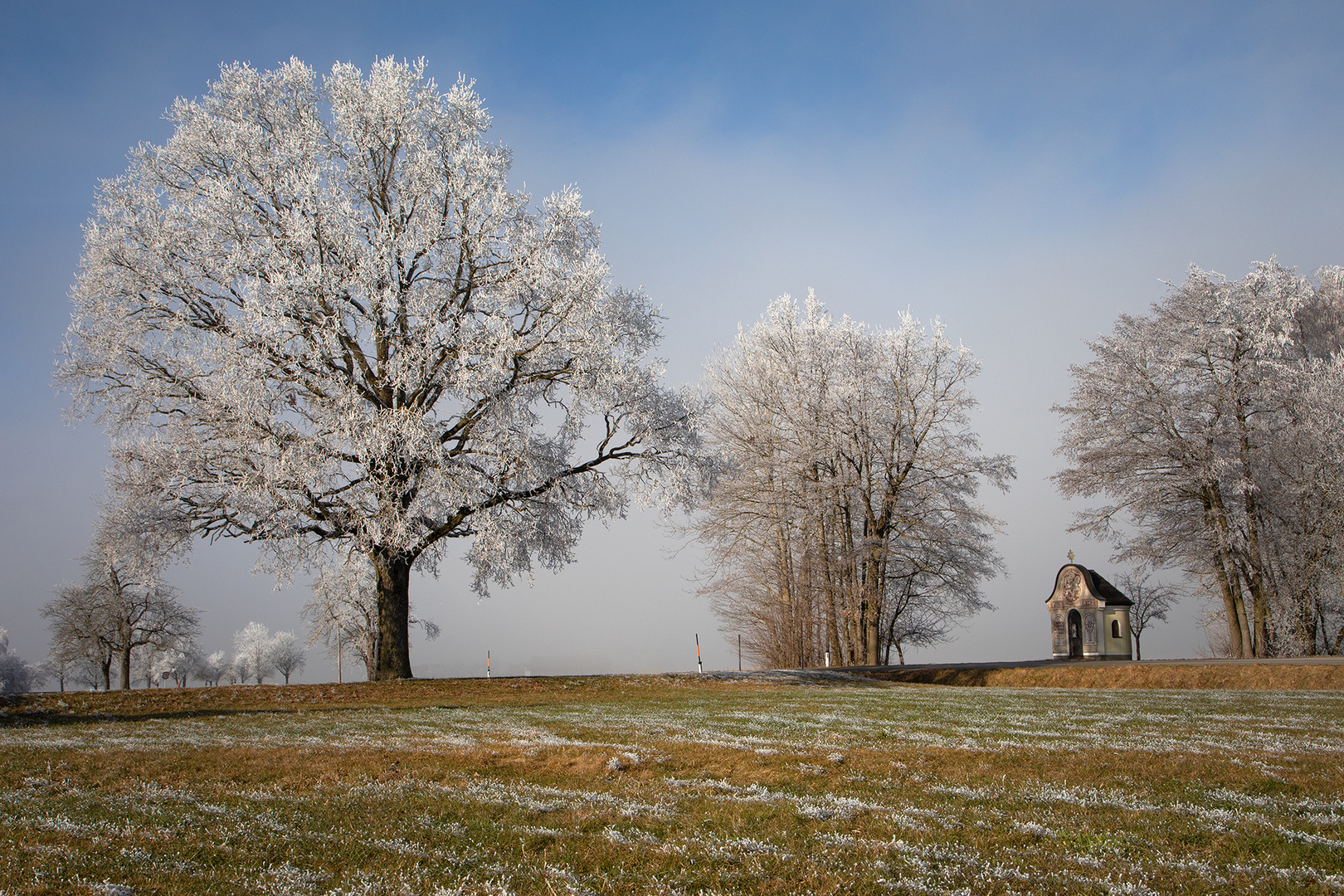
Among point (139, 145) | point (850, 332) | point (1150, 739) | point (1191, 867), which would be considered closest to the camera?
point (1191, 867)

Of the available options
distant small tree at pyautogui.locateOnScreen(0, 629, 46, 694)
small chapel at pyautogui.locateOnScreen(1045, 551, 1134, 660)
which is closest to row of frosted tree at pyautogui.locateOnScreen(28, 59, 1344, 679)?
small chapel at pyautogui.locateOnScreen(1045, 551, 1134, 660)

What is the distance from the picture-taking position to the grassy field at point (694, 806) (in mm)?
4617

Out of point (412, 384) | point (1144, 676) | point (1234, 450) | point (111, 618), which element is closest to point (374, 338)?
point (412, 384)

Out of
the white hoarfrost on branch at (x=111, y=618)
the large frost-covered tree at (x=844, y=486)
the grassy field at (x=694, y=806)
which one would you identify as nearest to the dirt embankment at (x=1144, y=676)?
the large frost-covered tree at (x=844, y=486)

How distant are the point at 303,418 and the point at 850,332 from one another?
74.6 feet

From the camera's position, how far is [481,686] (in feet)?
70.3

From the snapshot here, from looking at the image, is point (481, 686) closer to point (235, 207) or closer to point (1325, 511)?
point (235, 207)

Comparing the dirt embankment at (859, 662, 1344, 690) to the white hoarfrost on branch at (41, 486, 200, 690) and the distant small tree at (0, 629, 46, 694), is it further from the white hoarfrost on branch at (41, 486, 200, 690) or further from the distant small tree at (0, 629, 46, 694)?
the distant small tree at (0, 629, 46, 694)

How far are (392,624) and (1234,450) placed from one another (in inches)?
1234

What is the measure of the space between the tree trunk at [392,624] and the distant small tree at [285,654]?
Result: 73.4 meters

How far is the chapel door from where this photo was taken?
38.9 m

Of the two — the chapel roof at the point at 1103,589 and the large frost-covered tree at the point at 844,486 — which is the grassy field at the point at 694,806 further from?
the chapel roof at the point at 1103,589

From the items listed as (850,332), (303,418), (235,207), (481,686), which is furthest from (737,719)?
(850,332)

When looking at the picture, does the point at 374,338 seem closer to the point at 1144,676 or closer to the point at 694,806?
the point at 694,806
